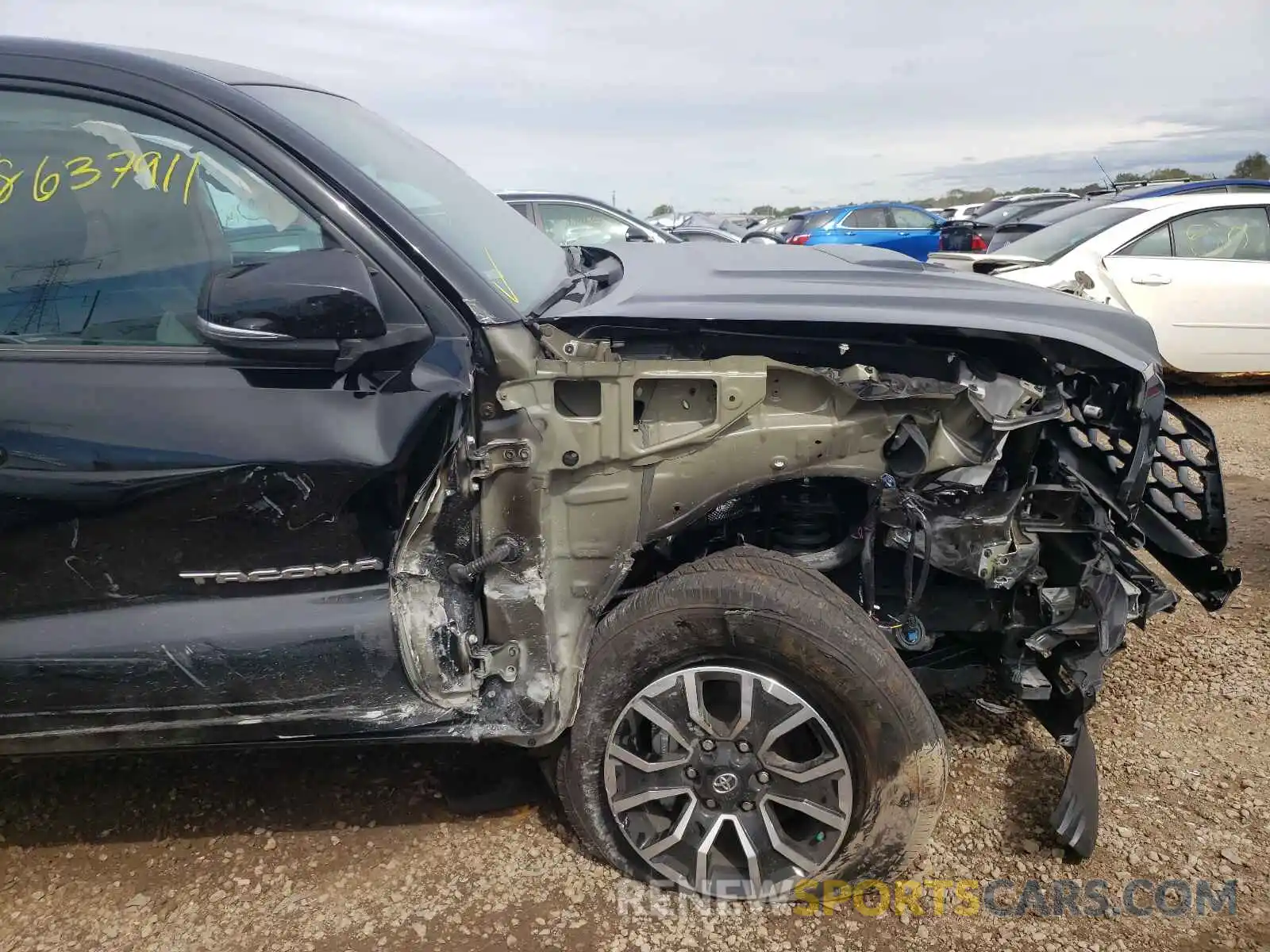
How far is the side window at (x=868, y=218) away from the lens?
53.7 ft

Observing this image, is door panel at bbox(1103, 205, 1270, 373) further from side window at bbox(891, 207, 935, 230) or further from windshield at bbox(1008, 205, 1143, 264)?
side window at bbox(891, 207, 935, 230)

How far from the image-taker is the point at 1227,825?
241 centimetres

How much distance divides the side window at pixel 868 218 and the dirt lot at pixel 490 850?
14.5m

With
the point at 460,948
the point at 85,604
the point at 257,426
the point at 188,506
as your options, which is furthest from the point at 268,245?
the point at 460,948

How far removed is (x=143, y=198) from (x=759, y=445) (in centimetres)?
153

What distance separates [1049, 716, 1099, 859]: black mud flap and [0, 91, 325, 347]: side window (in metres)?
2.32

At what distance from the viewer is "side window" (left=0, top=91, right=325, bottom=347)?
191 cm

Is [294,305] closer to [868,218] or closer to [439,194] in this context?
[439,194]

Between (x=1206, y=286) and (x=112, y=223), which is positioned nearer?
(x=112, y=223)

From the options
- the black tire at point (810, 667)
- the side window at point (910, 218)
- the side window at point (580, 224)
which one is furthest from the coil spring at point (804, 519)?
the side window at point (910, 218)

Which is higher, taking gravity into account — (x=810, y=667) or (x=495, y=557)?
(x=495, y=557)

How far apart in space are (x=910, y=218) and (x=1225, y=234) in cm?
1102

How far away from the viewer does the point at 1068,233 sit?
22.0ft

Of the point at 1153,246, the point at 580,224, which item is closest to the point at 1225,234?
the point at 1153,246
